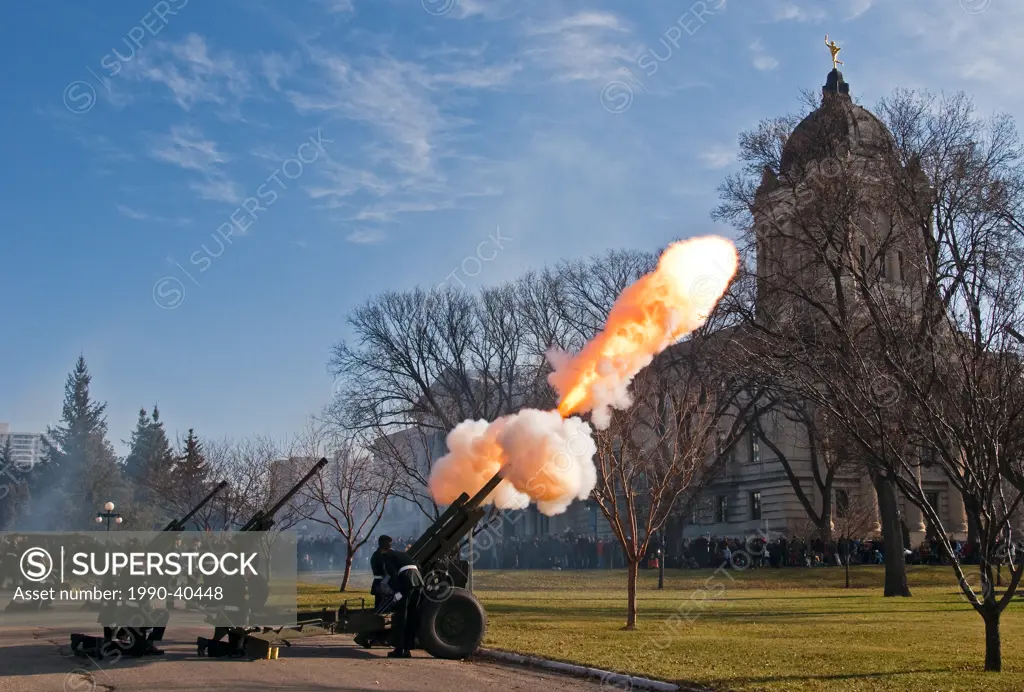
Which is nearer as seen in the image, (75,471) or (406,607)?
(406,607)

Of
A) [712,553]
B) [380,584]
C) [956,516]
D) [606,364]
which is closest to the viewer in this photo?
[380,584]

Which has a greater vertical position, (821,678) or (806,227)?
(806,227)

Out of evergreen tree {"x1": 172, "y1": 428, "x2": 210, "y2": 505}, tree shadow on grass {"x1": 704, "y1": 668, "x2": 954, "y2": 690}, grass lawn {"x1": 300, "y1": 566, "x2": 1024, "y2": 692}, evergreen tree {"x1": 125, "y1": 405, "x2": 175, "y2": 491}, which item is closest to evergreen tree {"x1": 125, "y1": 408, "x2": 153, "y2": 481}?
evergreen tree {"x1": 125, "y1": 405, "x2": 175, "y2": 491}

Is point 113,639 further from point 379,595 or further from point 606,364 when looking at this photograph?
point 606,364

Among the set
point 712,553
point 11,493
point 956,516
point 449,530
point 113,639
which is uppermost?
point 449,530

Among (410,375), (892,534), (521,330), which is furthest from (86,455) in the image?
(892,534)

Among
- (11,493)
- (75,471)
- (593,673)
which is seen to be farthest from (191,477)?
(593,673)

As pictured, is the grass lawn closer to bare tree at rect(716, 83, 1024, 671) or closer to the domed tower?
bare tree at rect(716, 83, 1024, 671)

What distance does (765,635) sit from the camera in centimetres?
1917

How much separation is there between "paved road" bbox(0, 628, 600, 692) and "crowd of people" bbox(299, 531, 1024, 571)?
3002 centimetres

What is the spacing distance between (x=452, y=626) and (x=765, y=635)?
6483 millimetres

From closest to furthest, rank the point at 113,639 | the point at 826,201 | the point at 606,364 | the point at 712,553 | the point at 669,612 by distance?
the point at 113,639 → the point at 606,364 → the point at 669,612 → the point at 826,201 → the point at 712,553

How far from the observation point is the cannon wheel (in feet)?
52.9

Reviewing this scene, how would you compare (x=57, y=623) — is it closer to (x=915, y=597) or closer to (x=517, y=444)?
(x=517, y=444)
